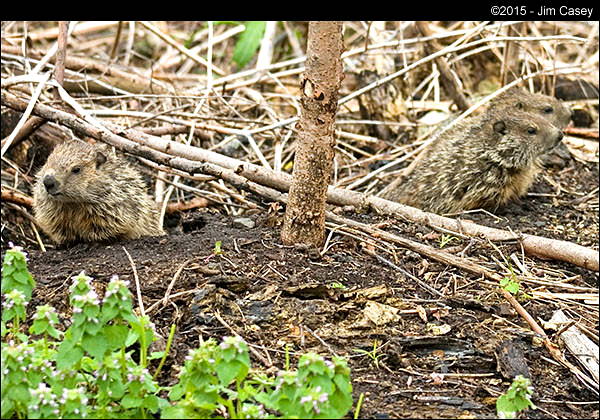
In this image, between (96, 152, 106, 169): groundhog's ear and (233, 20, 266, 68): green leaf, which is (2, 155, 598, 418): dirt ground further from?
(233, 20, 266, 68): green leaf

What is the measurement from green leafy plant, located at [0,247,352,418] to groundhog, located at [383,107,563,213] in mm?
3701

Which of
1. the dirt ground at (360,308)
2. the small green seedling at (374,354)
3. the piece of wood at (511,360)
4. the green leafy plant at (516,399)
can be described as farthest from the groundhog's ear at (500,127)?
the green leafy plant at (516,399)

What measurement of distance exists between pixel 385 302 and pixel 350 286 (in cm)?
22

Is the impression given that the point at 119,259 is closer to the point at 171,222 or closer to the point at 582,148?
the point at 171,222

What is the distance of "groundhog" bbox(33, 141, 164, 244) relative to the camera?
550 centimetres

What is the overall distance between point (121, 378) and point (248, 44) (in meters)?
4.94

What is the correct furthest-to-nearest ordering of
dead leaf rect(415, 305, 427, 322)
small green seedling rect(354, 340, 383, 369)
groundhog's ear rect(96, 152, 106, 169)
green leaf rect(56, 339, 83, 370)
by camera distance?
groundhog's ear rect(96, 152, 106, 169), dead leaf rect(415, 305, 427, 322), small green seedling rect(354, 340, 383, 369), green leaf rect(56, 339, 83, 370)

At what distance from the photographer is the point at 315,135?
14.8 ft

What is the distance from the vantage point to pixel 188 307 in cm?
411

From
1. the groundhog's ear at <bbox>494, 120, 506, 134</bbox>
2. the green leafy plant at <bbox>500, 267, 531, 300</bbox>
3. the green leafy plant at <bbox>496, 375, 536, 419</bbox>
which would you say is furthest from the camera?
the groundhog's ear at <bbox>494, 120, 506, 134</bbox>

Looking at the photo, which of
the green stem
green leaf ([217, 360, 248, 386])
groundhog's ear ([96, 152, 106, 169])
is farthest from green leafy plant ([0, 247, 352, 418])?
groundhog's ear ([96, 152, 106, 169])

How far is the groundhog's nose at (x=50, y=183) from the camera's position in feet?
17.6

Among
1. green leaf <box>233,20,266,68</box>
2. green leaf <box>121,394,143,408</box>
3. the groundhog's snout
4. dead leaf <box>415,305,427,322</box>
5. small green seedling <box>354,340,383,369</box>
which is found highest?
green leaf <box>233,20,266,68</box>

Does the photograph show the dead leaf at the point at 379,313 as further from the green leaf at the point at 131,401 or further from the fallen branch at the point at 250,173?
the green leaf at the point at 131,401
